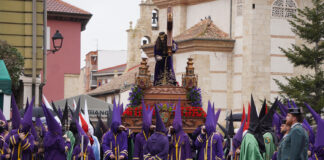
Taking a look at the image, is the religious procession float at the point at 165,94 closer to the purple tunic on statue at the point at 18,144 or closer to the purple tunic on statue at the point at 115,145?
the purple tunic on statue at the point at 115,145

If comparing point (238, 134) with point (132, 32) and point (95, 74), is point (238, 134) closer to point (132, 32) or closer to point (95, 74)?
point (132, 32)

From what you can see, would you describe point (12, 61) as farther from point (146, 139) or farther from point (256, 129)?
point (256, 129)

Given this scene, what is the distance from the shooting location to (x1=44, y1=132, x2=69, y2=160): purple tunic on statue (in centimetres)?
1986

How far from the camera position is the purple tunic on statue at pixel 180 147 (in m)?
21.0

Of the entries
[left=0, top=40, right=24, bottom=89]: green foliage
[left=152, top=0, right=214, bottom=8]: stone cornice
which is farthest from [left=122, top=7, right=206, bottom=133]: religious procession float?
[left=152, top=0, right=214, bottom=8]: stone cornice

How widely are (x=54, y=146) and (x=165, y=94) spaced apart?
14.1 ft

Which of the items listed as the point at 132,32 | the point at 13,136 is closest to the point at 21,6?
the point at 13,136

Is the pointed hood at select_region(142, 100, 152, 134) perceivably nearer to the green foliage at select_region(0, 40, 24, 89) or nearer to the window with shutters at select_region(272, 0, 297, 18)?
the green foliage at select_region(0, 40, 24, 89)

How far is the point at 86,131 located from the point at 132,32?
185 ft

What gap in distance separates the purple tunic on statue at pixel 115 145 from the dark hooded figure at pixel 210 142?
178cm

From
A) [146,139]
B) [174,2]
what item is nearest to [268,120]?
[146,139]

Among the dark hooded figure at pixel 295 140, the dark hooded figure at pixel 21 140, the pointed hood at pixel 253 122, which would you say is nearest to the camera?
the dark hooded figure at pixel 295 140

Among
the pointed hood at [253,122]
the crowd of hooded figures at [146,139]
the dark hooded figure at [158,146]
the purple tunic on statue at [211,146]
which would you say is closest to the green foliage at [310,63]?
the crowd of hooded figures at [146,139]

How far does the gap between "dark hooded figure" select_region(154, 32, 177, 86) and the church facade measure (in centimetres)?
2443
